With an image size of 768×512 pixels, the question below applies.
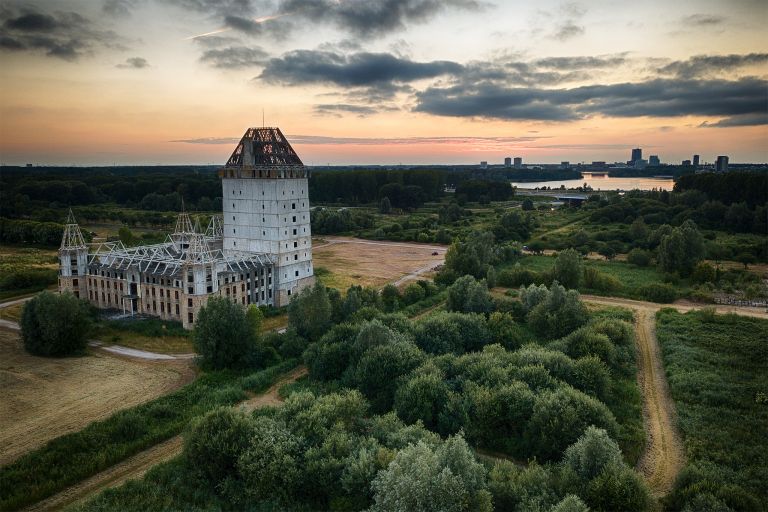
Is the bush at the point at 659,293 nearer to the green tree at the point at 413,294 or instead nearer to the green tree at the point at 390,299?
the green tree at the point at 413,294

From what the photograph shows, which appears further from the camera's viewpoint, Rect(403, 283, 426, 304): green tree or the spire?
Rect(403, 283, 426, 304): green tree

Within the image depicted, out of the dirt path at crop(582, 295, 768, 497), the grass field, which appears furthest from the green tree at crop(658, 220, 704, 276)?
the grass field

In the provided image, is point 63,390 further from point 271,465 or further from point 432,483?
point 432,483

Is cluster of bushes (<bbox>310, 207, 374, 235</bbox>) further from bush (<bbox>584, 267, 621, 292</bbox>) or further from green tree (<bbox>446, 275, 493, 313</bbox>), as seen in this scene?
green tree (<bbox>446, 275, 493, 313</bbox>)

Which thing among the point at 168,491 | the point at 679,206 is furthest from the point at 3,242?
the point at 679,206

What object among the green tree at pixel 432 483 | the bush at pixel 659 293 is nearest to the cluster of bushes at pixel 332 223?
the bush at pixel 659 293

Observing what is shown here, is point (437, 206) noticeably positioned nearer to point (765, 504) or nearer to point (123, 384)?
point (123, 384)
